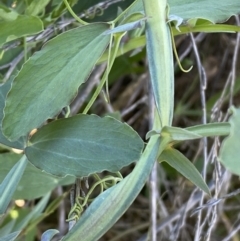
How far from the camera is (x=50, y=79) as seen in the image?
Result: 45cm

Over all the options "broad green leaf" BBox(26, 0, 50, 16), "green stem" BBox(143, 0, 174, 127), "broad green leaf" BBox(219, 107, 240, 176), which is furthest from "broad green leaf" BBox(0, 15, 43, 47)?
"broad green leaf" BBox(219, 107, 240, 176)

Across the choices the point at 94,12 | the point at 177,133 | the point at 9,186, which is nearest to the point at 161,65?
the point at 177,133

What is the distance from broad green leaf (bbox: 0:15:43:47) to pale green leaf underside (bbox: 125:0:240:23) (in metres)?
0.11

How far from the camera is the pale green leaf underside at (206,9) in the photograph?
0.50 metres

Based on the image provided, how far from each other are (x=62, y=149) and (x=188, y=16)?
0.19m

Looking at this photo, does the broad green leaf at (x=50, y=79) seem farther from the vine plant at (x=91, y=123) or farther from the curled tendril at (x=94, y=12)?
the curled tendril at (x=94, y=12)

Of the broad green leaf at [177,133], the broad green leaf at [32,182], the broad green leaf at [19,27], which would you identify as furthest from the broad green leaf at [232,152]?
the broad green leaf at [32,182]

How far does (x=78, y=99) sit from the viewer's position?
0.94m

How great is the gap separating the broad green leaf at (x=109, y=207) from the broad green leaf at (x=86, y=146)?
40 mm

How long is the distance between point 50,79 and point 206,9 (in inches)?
7.2

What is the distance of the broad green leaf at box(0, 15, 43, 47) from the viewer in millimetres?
534

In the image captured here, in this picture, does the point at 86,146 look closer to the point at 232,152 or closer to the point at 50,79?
the point at 50,79

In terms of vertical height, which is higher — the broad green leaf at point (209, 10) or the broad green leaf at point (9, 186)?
the broad green leaf at point (209, 10)

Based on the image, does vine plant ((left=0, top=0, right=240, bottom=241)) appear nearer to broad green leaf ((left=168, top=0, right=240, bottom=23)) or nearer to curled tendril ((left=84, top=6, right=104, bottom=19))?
broad green leaf ((left=168, top=0, right=240, bottom=23))
